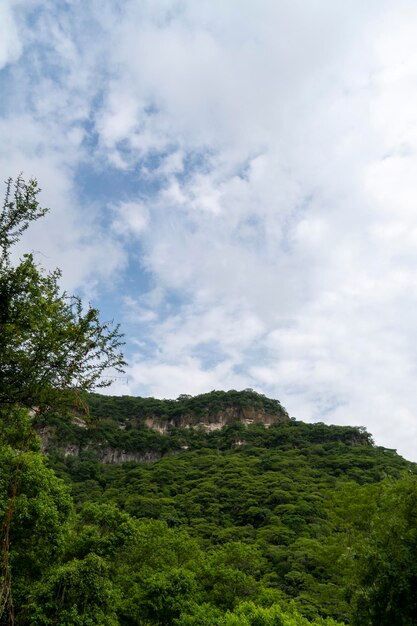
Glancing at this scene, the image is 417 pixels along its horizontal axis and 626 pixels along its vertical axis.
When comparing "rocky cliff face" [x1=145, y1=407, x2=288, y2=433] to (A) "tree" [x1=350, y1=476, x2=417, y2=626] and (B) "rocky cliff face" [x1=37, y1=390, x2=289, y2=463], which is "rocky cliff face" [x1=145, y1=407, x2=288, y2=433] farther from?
(A) "tree" [x1=350, y1=476, x2=417, y2=626]

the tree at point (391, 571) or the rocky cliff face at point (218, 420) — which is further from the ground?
the rocky cliff face at point (218, 420)

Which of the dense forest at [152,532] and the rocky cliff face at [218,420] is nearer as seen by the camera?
the dense forest at [152,532]

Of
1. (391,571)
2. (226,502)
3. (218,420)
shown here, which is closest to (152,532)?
(391,571)

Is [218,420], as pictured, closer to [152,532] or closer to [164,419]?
[164,419]

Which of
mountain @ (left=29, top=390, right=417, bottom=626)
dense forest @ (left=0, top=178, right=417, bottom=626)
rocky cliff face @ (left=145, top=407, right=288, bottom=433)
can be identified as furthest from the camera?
rocky cliff face @ (left=145, top=407, right=288, bottom=433)

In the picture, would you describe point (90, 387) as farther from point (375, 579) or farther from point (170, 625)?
point (170, 625)

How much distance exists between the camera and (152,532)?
3041cm

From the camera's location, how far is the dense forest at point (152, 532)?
9648 millimetres

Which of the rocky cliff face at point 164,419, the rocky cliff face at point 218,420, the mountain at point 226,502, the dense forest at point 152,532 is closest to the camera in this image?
the dense forest at point 152,532

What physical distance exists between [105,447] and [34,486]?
9580 centimetres

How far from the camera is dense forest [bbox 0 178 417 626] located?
9.65 metres

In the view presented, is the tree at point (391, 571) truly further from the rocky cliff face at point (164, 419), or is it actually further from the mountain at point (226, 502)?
the rocky cliff face at point (164, 419)

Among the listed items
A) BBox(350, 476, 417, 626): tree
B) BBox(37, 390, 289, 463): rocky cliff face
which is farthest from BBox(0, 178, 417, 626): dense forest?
BBox(37, 390, 289, 463): rocky cliff face

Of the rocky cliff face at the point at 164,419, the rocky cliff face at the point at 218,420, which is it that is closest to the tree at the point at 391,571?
the rocky cliff face at the point at 164,419
